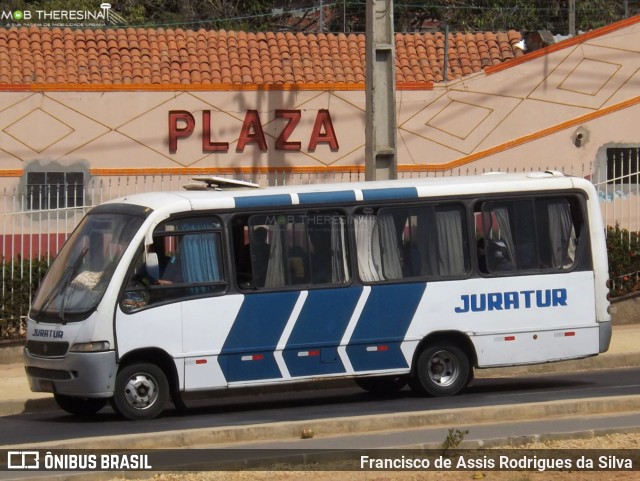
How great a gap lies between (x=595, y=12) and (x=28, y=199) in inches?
733

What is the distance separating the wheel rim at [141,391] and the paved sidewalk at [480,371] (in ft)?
6.84

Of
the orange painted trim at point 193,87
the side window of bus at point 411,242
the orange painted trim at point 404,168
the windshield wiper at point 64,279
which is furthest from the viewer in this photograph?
the orange painted trim at point 404,168

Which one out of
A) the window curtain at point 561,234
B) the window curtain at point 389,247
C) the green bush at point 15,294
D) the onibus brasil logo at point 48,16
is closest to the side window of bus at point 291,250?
the window curtain at point 389,247

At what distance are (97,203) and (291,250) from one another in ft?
31.7

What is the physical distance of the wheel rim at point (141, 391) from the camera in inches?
515

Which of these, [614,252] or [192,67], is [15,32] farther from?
[614,252]

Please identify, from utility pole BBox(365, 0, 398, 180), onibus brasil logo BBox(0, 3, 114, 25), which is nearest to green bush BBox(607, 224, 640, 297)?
utility pole BBox(365, 0, 398, 180)

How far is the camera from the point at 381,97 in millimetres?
19047

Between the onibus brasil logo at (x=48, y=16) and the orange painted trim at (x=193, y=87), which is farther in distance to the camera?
the onibus brasil logo at (x=48, y=16)

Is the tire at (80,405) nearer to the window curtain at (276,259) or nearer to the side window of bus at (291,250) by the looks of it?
the side window of bus at (291,250)

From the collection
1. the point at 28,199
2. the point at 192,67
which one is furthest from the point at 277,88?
the point at 28,199

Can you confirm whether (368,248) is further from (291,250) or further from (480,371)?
(480,371)

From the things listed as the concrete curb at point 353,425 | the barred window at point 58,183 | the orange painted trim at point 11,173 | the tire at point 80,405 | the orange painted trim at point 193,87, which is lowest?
the concrete curb at point 353,425

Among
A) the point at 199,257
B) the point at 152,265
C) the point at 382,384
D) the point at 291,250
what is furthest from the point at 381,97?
the point at 152,265
